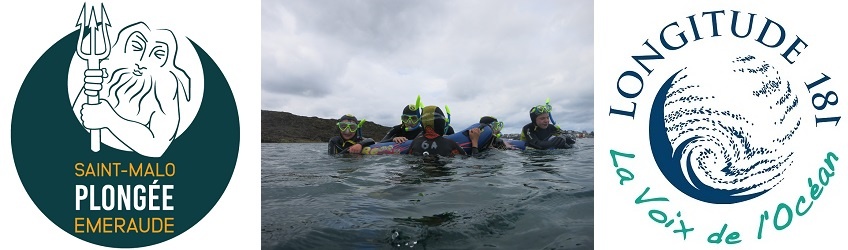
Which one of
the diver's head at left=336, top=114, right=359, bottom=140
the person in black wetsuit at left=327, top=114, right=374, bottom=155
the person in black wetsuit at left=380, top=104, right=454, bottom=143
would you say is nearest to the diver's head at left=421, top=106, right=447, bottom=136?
the person in black wetsuit at left=380, top=104, right=454, bottom=143

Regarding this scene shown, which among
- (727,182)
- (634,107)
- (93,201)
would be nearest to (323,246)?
(93,201)

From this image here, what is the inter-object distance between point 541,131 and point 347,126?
782 centimetres

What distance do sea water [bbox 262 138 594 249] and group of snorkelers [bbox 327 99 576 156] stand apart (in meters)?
4.08

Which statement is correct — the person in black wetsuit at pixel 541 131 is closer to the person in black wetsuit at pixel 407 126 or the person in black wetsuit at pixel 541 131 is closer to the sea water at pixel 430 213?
the person in black wetsuit at pixel 407 126

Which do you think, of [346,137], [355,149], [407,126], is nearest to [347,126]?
[346,137]

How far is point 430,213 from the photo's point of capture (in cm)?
418

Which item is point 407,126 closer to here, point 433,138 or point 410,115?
point 410,115

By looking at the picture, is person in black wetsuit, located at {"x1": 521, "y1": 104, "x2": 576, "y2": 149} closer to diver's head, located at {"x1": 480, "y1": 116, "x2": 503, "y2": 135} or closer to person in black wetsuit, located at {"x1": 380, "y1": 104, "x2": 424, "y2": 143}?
diver's head, located at {"x1": 480, "y1": 116, "x2": 503, "y2": 135}

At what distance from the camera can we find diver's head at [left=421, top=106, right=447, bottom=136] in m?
10.8

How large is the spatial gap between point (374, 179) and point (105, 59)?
4.18 m

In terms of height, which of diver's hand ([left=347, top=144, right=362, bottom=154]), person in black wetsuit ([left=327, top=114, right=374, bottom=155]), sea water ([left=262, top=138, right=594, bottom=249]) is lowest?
sea water ([left=262, top=138, right=594, bottom=249])

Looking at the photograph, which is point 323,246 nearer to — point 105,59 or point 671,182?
point 105,59

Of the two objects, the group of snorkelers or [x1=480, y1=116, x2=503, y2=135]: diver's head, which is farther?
[x1=480, y1=116, x2=503, y2=135]: diver's head

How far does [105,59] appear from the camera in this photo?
137 inches
